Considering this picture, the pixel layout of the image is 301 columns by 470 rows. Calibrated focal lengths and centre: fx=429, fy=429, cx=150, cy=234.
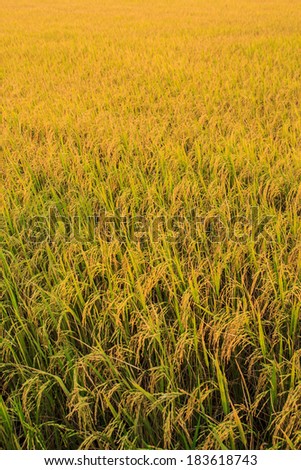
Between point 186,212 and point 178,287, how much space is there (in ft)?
1.96

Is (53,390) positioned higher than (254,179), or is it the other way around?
(254,179)

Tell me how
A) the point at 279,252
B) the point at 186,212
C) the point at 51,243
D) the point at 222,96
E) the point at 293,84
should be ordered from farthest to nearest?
1. the point at 293,84
2. the point at 222,96
3. the point at 186,212
4. the point at 51,243
5. the point at 279,252

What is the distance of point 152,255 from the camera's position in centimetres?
158

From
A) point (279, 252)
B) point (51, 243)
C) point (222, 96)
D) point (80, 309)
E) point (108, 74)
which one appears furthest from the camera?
point (108, 74)

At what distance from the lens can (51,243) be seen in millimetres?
1790

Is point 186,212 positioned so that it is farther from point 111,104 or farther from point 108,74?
point 108,74

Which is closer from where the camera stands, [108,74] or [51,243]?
[51,243]

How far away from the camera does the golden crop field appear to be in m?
1.10

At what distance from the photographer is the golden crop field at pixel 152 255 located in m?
1.10
